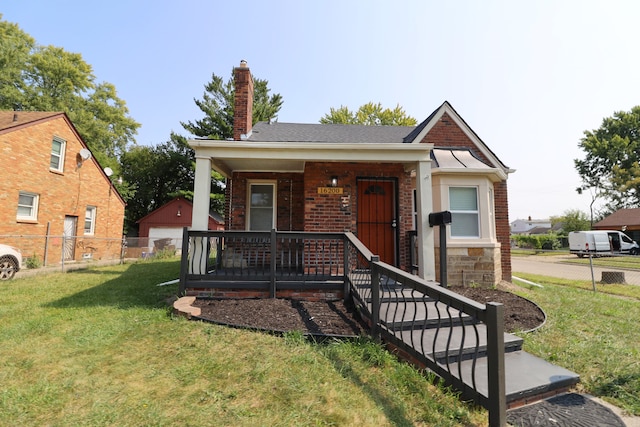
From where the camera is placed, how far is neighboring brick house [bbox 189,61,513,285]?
6.20 metres

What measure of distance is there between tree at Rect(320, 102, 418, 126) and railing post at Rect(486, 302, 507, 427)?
27.4 metres

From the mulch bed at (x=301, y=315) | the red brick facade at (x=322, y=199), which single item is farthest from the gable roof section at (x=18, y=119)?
the mulch bed at (x=301, y=315)

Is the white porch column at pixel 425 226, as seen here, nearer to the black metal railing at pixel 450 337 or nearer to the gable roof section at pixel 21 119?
the black metal railing at pixel 450 337

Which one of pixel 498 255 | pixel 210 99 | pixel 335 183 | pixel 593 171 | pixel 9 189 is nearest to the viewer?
pixel 335 183

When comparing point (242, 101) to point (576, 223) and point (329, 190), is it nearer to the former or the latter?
point (329, 190)

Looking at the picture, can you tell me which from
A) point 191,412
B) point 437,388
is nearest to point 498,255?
point 437,388

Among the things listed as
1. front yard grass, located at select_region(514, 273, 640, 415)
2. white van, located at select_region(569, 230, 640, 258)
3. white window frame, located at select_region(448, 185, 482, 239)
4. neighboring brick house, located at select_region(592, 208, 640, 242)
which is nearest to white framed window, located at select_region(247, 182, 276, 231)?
white window frame, located at select_region(448, 185, 482, 239)

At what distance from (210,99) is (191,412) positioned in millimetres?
28598

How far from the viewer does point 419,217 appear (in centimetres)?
628

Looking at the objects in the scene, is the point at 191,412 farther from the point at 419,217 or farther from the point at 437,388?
the point at 419,217

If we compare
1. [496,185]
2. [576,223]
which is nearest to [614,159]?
[576,223]

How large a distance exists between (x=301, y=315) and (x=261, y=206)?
Answer: 14.4 ft

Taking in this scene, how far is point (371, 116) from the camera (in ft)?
93.1

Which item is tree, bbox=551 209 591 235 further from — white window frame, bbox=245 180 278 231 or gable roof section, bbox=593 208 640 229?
white window frame, bbox=245 180 278 231
